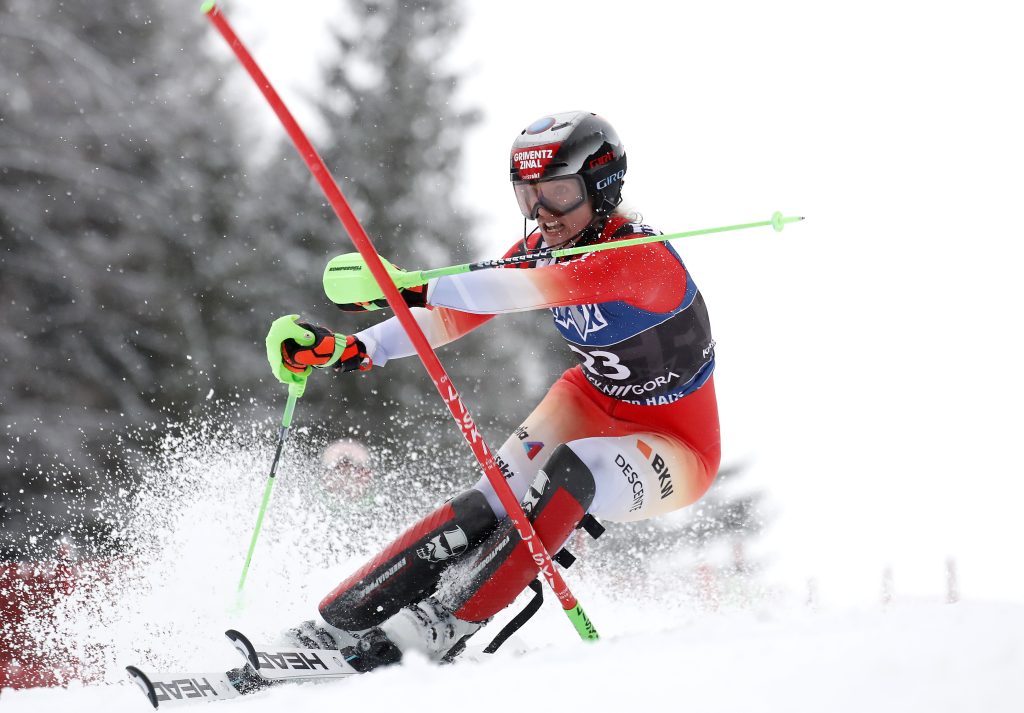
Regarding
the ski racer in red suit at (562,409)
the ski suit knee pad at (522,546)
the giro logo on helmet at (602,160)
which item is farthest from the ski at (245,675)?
the giro logo on helmet at (602,160)

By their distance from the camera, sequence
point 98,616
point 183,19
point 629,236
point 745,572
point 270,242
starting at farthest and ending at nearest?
point 183,19 < point 270,242 < point 745,572 < point 98,616 < point 629,236

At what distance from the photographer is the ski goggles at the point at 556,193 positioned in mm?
3121

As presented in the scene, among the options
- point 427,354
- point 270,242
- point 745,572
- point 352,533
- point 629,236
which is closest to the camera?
point 427,354

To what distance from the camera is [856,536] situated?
1238cm

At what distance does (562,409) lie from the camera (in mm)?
3500

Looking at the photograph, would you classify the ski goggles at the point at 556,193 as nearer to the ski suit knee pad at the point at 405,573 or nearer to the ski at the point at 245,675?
the ski suit knee pad at the point at 405,573

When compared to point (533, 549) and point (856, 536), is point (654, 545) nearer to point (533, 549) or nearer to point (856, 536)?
point (856, 536)

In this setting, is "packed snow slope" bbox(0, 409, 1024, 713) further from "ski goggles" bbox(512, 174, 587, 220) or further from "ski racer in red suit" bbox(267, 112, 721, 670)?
"ski goggles" bbox(512, 174, 587, 220)

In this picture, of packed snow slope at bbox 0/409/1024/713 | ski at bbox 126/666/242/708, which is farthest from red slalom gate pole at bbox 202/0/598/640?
ski at bbox 126/666/242/708

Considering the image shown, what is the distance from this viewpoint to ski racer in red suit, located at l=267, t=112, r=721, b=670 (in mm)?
2844

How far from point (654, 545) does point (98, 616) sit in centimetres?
901

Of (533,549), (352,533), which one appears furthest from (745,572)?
(533,549)

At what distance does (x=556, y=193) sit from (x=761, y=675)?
189 cm

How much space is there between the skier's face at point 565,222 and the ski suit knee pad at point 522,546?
0.80 metres
